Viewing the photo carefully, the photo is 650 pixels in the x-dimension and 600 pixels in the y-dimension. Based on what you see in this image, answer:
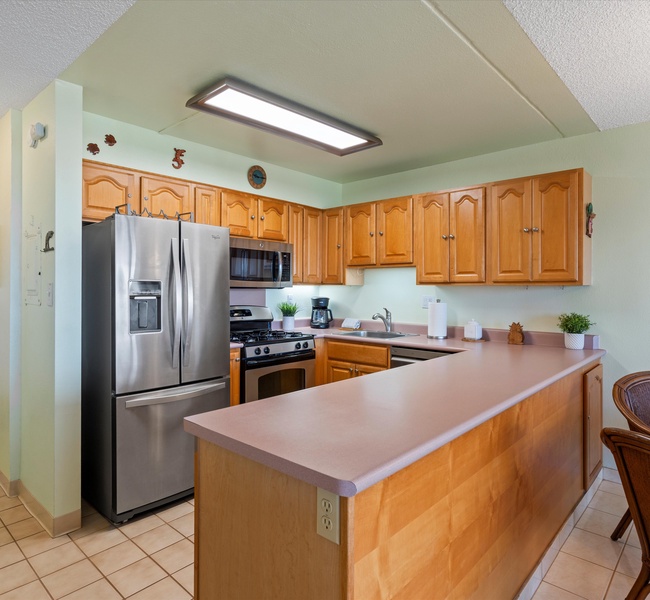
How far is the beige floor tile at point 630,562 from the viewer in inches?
79.8

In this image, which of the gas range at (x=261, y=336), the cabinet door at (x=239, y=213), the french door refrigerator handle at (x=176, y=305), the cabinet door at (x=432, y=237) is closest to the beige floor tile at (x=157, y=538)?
the french door refrigerator handle at (x=176, y=305)

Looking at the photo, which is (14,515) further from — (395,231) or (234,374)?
(395,231)

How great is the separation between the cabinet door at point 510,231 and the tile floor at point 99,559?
2.74 metres

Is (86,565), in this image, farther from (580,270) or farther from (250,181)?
(580,270)

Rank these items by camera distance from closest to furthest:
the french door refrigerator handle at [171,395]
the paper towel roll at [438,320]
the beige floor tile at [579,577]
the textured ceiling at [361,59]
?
the textured ceiling at [361,59] < the beige floor tile at [579,577] < the french door refrigerator handle at [171,395] < the paper towel roll at [438,320]

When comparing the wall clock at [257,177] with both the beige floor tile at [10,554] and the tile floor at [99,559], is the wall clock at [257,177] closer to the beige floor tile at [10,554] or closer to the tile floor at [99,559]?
the tile floor at [99,559]

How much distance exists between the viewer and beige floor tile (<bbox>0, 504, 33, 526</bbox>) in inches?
98.5

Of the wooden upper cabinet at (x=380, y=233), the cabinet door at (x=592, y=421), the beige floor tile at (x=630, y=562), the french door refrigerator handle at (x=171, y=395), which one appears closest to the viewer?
the beige floor tile at (x=630, y=562)

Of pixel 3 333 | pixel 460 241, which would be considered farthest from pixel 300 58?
pixel 3 333

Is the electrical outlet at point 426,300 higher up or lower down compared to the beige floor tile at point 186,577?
higher up

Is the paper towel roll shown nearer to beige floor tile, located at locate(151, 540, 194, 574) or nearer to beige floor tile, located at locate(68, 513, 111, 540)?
beige floor tile, located at locate(151, 540, 194, 574)

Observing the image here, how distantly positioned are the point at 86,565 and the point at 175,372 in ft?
3.45

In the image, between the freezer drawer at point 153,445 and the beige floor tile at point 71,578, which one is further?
the freezer drawer at point 153,445

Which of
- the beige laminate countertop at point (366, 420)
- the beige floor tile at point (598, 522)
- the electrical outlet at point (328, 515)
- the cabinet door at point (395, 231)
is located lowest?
the beige floor tile at point (598, 522)
